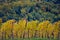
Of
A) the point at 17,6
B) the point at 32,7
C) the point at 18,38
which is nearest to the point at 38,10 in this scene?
the point at 32,7

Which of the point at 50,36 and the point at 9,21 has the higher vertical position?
the point at 9,21

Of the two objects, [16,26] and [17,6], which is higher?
[17,6]

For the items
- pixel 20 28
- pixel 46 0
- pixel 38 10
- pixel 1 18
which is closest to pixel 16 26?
pixel 20 28

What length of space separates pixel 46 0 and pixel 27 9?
1.05 ft

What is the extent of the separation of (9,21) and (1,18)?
0.41ft

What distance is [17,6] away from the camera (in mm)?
2658

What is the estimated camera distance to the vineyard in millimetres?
2602

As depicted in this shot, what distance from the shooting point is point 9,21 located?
2.62 m

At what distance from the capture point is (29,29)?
263 cm

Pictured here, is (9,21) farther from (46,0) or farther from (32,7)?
(46,0)

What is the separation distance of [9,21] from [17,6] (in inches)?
10.0

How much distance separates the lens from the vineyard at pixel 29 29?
8.54 ft

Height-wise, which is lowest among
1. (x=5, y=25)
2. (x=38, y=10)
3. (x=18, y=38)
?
(x=18, y=38)

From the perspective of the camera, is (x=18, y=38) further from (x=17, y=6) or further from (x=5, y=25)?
(x=17, y=6)
